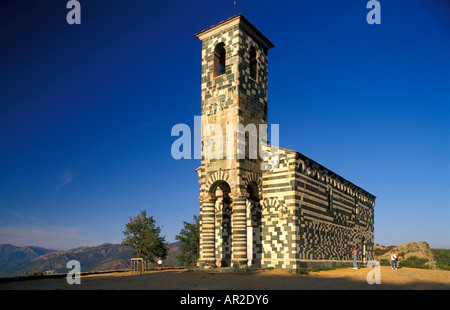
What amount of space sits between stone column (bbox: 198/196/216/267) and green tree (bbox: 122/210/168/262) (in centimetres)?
1603

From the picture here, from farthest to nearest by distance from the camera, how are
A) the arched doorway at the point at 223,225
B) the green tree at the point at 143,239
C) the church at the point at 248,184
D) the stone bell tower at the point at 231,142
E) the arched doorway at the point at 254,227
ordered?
the green tree at the point at 143,239 → the arched doorway at the point at 223,225 → the arched doorway at the point at 254,227 → the church at the point at 248,184 → the stone bell tower at the point at 231,142

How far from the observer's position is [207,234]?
24.3 meters

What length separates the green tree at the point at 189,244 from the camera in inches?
1655

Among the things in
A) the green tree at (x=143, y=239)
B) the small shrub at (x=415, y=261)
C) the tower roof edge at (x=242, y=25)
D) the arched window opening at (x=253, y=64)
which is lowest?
the small shrub at (x=415, y=261)

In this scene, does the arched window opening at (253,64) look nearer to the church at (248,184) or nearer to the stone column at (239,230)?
the church at (248,184)

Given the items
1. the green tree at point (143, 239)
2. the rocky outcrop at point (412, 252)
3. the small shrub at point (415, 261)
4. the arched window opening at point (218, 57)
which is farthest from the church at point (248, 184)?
the rocky outcrop at point (412, 252)

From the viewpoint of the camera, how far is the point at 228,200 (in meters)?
26.6

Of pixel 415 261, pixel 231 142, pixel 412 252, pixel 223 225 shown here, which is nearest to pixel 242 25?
pixel 231 142

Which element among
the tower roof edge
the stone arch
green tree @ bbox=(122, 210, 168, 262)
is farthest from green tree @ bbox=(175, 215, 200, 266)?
the tower roof edge

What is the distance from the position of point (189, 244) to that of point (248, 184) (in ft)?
67.0

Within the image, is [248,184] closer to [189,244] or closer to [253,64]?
[253,64]

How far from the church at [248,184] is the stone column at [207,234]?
6cm

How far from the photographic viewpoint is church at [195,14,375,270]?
23812mm

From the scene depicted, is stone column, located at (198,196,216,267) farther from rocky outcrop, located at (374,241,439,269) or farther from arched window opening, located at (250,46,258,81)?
rocky outcrop, located at (374,241,439,269)
